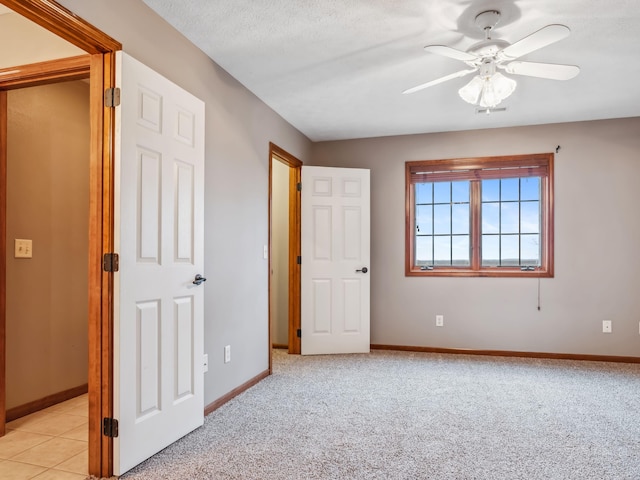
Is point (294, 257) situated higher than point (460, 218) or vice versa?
point (460, 218)

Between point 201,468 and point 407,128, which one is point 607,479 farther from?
point 407,128

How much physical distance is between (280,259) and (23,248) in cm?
267

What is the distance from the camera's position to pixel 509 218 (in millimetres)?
4797

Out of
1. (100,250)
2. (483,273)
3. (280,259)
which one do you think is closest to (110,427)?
(100,250)

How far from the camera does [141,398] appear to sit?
2.24 metres

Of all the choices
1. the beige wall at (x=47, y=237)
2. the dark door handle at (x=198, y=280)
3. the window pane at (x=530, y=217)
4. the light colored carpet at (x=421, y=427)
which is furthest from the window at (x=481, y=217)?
the beige wall at (x=47, y=237)

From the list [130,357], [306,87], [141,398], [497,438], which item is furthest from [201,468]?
[306,87]

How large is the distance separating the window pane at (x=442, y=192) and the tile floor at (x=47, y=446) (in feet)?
12.6

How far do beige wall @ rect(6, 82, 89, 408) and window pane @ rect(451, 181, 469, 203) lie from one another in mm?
3587

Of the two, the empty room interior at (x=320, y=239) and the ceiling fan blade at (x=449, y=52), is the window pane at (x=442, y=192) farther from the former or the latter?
the ceiling fan blade at (x=449, y=52)

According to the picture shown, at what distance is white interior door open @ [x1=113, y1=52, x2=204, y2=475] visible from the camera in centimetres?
215

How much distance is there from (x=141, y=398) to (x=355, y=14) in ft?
7.62

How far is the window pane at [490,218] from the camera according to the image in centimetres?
482

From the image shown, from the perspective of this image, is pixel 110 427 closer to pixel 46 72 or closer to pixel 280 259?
pixel 46 72
